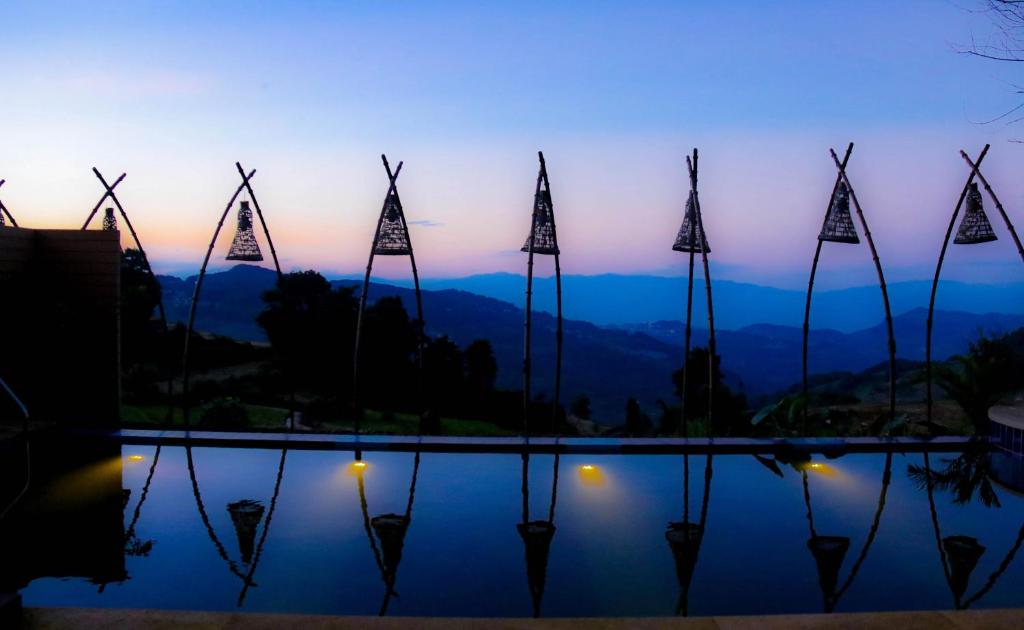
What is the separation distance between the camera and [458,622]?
124 inches

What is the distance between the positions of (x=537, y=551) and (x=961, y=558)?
2301 mm

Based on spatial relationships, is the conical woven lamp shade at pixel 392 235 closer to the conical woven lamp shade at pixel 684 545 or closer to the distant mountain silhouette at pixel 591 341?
the conical woven lamp shade at pixel 684 545

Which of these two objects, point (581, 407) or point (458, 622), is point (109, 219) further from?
point (581, 407)

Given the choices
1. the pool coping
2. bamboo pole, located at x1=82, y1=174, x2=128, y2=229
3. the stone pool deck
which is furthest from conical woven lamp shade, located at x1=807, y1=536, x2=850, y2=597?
bamboo pole, located at x1=82, y1=174, x2=128, y2=229

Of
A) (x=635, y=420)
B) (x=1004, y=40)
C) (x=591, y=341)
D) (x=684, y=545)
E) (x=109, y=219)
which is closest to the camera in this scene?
(x=684, y=545)

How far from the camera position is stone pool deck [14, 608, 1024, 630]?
10.1 ft

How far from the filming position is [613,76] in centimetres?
1158

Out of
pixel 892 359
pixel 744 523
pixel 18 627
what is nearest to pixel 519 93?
pixel 892 359

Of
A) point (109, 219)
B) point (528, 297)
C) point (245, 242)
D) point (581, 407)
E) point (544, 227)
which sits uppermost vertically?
point (109, 219)

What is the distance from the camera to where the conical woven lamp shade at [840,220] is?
24.6 feet

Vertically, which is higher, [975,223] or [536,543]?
[975,223]

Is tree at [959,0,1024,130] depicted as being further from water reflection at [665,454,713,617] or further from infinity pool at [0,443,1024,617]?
water reflection at [665,454,713,617]

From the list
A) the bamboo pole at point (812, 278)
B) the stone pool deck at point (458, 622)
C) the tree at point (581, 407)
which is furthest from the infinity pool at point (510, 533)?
the tree at point (581, 407)

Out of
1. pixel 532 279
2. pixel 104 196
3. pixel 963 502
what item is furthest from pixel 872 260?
pixel 104 196
